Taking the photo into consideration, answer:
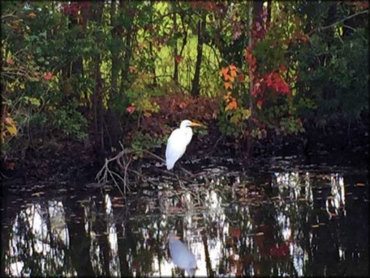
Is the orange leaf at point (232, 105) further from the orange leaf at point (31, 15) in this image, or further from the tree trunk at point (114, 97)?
the orange leaf at point (31, 15)

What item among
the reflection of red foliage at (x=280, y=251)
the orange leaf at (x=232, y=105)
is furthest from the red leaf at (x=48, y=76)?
the reflection of red foliage at (x=280, y=251)

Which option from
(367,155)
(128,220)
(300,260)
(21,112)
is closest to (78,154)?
(21,112)

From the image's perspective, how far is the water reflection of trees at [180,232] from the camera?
6.88 meters

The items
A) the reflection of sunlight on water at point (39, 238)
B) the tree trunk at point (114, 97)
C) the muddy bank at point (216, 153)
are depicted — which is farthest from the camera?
the muddy bank at point (216, 153)

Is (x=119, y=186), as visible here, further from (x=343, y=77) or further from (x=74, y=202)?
(x=343, y=77)

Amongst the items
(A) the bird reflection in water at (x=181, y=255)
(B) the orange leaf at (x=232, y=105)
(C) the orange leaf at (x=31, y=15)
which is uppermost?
(C) the orange leaf at (x=31, y=15)

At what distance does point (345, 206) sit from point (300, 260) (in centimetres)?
183

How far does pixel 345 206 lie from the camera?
27.7 ft

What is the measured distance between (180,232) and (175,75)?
496cm

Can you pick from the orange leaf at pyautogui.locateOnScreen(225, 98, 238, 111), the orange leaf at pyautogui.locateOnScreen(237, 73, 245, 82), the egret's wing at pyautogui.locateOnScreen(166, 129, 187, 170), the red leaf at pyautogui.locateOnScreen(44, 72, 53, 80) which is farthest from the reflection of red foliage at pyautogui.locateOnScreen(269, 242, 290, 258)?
the orange leaf at pyautogui.locateOnScreen(237, 73, 245, 82)

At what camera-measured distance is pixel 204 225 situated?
7988mm

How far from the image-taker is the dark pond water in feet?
22.5

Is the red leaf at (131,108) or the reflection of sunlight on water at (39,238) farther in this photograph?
the red leaf at (131,108)

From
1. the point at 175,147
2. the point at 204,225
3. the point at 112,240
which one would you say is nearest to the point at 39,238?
the point at 112,240
